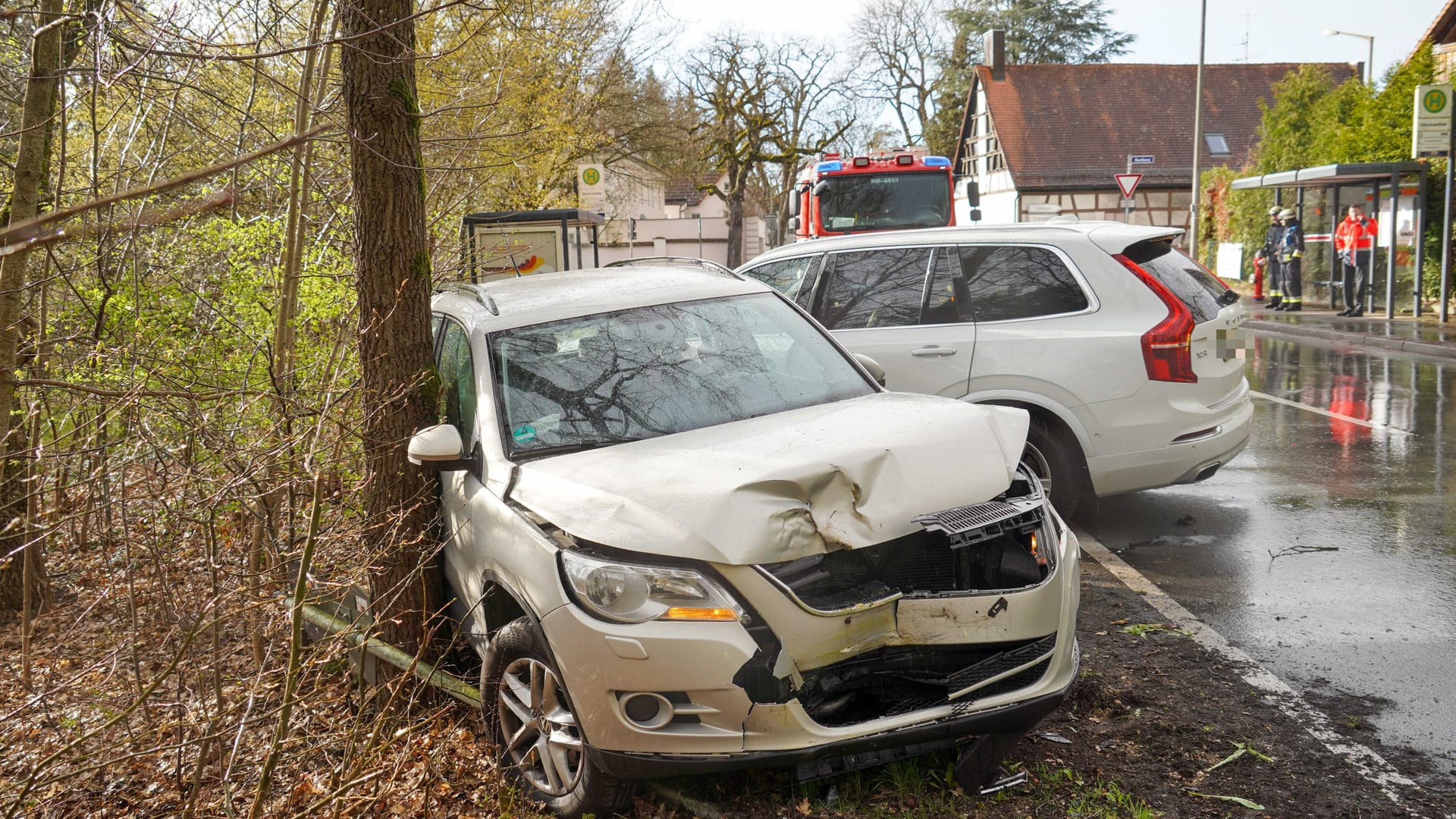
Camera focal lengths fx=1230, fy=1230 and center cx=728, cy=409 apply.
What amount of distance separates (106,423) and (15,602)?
3495 mm

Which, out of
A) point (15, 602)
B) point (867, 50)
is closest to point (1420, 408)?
point (15, 602)

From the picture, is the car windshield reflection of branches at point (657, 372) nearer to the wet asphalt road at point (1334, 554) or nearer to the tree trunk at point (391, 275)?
the tree trunk at point (391, 275)

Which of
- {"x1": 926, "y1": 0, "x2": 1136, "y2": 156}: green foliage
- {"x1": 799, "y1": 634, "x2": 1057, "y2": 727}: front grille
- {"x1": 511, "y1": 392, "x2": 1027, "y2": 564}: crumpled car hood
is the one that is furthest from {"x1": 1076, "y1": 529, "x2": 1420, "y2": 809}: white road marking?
{"x1": 926, "y1": 0, "x2": 1136, "y2": 156}: green foliage

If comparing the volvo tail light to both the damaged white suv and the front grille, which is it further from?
the front grille

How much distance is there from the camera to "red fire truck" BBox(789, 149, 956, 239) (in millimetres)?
20203

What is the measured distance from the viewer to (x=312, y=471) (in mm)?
4242

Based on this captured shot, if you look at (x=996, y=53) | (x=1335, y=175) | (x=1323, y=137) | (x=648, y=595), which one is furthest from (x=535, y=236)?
(x=996, y=53)

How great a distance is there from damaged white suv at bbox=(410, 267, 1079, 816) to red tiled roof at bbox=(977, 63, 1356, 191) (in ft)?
150

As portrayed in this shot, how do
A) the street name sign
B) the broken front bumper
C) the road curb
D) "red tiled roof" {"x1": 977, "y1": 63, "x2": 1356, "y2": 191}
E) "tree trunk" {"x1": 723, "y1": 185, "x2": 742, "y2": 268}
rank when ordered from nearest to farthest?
1. the broken front bumper
2. the road curb
3. the street name sign
4. "red tiled roof" {"x1": 977, "y1": 63, "x2": 1356, "y2": 191}
5. "tree trunk" {"x1": 723, "y1": 185, "x2": 742, "y2": 268}

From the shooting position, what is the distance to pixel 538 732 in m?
3.96

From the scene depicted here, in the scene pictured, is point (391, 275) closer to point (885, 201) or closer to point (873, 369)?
point (873, 369)

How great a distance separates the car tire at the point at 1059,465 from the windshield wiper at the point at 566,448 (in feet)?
11.1

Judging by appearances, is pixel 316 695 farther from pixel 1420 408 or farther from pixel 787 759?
pixel 1420 408

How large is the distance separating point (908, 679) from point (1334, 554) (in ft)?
→ 13.1
